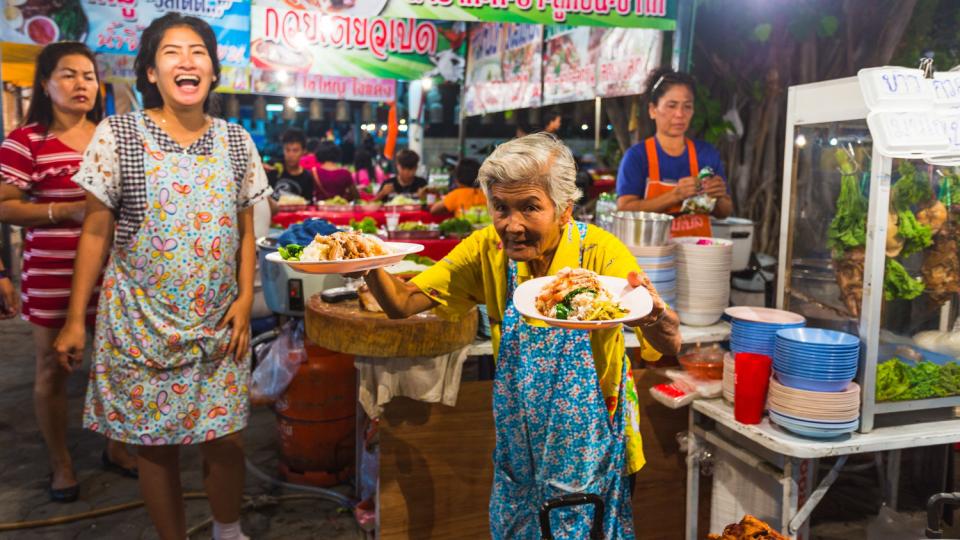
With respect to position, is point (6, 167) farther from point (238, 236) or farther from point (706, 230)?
point (706, 230)

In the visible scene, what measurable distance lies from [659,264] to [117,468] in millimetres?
3444

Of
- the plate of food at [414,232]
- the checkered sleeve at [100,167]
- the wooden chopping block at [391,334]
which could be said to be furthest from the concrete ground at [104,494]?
the checkered sleeve at [100,167]

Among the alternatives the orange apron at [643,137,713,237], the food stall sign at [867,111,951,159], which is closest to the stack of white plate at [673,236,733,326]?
the orange apron at [643,137,713,237]

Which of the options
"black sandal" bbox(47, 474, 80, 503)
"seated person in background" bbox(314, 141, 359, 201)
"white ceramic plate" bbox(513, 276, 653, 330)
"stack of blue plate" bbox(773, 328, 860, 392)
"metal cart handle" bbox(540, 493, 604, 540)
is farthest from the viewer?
"seated person in background" bbox(314, 141, 359, 201)

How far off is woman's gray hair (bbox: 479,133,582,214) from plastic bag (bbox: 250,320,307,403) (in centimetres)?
237

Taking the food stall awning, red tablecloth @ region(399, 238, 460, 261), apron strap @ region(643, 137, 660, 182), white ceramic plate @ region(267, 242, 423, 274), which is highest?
the food stall awning

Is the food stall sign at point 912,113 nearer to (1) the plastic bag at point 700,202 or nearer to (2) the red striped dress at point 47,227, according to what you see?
(1) the plastic bag at point 700,202

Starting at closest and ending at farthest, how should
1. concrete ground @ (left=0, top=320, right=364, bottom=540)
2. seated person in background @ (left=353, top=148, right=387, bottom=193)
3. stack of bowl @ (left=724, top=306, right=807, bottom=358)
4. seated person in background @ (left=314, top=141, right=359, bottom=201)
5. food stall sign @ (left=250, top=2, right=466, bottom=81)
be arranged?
stack of bowl @ (left=724, top=306, right=807, bottom=358)
concrete ground @ (left=0, top=320, right=364, bottom=540)
food stall sign @ (left=250, top=2, right=466, bottom=81)
seated person in background @ (left=314, top=141, right=359, bottom=201)
seated person in background @ (left=353, top=148, right=387, bottom=193)

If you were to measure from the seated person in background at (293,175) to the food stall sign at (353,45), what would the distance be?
84cm

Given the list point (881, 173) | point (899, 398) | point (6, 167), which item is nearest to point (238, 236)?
point (6, 167)

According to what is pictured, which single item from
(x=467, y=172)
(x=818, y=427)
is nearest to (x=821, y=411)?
(x=818, y=427)

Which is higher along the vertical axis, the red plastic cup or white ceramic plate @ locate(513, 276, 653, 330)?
white ceramic plate @ locate(513, 276, 653, 330)

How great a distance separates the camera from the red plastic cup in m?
2.91

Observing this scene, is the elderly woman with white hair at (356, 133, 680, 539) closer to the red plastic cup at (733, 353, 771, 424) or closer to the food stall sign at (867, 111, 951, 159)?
the red plastic cup at (733, 353, 771, 424)
